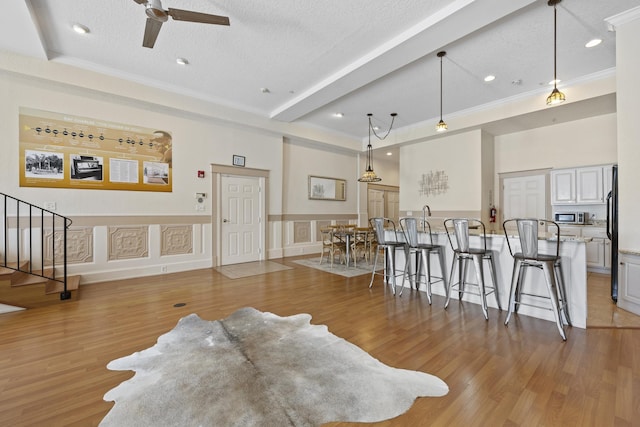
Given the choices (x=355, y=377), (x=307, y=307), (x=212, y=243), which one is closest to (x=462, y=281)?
(x=307, y=307)

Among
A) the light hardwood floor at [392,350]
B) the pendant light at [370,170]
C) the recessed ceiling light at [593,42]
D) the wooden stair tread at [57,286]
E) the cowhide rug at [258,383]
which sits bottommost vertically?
the light hardwood floor at [392,350]

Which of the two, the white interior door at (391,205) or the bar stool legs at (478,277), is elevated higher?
the white interior door at (391,205)

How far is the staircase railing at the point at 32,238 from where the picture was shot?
12.7 feet

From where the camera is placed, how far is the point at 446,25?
3141 millimetres

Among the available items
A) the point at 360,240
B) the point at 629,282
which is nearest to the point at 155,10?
the point at 360,240

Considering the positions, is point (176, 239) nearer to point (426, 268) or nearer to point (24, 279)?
point (24, 279)

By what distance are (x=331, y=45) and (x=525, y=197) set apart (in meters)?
5.58

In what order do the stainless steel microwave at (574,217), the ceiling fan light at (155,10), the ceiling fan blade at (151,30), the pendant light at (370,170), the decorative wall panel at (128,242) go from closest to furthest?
the ceiling fan light at (155,10) < the ceiling fan blade at (151,30) < the decorative wall panel at (128,242) < the stainless steel microwave at (574,217) < the pendant light at (370,170)

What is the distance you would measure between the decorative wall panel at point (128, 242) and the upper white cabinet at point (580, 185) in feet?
27.0

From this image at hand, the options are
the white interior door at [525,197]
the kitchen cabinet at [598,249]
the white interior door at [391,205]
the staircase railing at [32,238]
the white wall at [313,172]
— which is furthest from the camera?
the white interior door at [391,205]

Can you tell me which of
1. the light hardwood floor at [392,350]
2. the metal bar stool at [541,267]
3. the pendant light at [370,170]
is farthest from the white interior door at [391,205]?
the metal bar stool at [541,267]

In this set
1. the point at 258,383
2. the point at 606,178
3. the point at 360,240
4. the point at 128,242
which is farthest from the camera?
the point at 360,240

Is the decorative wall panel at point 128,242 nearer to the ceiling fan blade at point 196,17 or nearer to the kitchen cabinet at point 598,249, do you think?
the ceiling fan blade at point 196,17

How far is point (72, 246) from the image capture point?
4.36 metres
